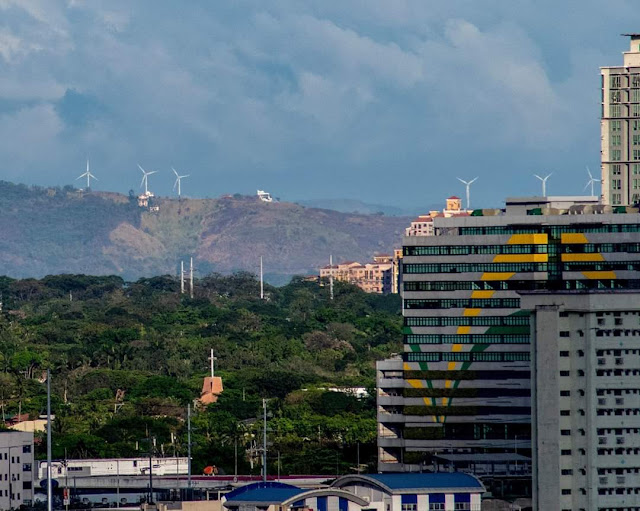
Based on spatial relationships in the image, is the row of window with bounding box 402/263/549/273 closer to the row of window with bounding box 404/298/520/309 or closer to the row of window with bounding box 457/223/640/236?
the row of window with bounding box 404/298/520/309

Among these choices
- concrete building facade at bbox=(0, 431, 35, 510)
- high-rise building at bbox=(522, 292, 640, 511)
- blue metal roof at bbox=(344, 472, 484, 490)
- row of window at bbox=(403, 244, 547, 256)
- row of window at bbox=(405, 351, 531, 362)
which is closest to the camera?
high-rise building at bbox=(522, 292, 640, 511)

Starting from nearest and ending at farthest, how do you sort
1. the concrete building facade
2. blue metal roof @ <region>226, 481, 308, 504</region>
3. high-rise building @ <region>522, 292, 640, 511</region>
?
high-rise building @ <region>522, 292, 640, 511</region> < blue metal roof @ <region>226, 481, 308, 504</region> < the concrete building facade

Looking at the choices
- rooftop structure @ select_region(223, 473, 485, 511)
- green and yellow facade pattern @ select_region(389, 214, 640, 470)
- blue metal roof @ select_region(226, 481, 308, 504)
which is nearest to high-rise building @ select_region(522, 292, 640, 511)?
rooftop structure @ select_region(223, 473, 485, 511)

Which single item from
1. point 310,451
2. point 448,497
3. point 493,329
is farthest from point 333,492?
point 310,451

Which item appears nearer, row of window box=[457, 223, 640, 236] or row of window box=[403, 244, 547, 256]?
row of window box=[457, 223, 640, 236]

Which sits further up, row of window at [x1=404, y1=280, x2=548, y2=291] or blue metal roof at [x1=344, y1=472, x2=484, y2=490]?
row of window at [x1=404, y1=280, x2=548, y2=291]

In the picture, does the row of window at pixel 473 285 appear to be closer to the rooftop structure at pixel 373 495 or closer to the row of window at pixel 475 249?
the row of window at pixel 475 249

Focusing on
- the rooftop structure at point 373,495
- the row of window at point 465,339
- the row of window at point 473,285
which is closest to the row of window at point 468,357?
the row of window at point 465,339
